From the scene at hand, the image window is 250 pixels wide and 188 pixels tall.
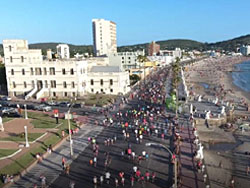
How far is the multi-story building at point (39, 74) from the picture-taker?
192 feet

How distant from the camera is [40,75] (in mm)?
59750

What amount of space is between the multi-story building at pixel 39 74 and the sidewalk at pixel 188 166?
31.8 m

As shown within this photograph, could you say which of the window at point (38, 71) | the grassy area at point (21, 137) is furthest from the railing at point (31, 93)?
the grassy area at point (21, 137)

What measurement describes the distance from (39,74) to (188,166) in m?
43.9

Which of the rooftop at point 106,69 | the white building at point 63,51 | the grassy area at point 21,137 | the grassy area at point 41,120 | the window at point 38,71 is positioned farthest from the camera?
the white building at point 63,51

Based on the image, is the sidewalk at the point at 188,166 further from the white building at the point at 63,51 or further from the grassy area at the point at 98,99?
the white building at the point at 63,51

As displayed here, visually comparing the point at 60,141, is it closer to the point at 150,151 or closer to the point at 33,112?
the point at 150,151

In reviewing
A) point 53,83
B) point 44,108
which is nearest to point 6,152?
point 44,108

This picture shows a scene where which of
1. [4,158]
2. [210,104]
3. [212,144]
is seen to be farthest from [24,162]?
[210,104]

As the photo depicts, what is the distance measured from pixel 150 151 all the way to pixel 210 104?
1107 inches

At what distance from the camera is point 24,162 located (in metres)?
25.9

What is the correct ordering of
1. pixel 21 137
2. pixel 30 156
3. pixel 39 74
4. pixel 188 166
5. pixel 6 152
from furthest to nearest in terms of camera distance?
pixel 39 74 < pixel 21 137 < pixel 6 152 < pixel 30 156 < pixel 188 166

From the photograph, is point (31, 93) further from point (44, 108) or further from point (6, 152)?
point (6, 152)

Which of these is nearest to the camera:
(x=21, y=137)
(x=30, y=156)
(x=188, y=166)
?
(x=188, y=166)
